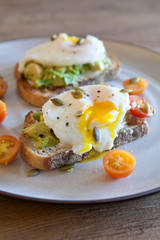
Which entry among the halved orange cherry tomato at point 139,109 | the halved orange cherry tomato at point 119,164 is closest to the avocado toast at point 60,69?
the halved orange cherry tomato at point 139,109

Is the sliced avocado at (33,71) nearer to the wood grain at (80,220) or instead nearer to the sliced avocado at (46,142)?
the sliced avocado at (46,142)

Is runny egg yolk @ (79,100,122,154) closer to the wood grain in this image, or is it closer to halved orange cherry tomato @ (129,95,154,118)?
halved orange cherry tomato @ (129,95,154,118)

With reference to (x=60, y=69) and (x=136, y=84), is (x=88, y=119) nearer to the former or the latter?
(x=60, y=69)

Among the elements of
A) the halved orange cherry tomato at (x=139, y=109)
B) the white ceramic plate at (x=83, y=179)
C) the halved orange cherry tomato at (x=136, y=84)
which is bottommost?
the white ceramic plate at (x=83, y=179)

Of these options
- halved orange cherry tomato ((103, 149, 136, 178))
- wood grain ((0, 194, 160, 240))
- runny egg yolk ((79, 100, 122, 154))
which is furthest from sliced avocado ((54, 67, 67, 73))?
wood grain ((0, 194, 160, 240))

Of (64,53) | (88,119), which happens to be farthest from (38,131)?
(64,53)
